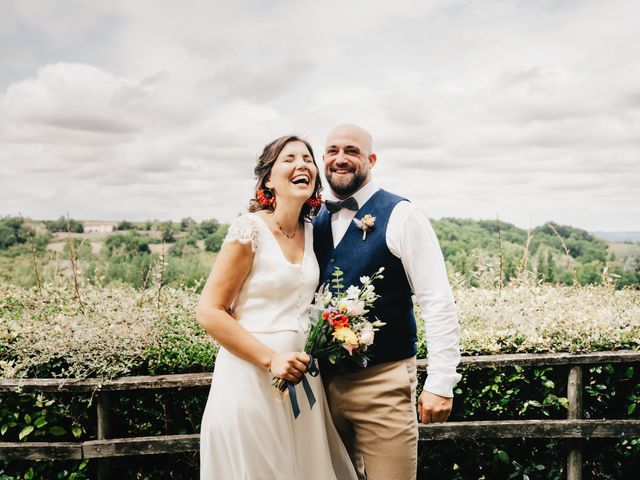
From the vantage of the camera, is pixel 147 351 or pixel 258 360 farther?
pixel 147 351

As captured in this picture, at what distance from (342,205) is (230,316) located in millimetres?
922

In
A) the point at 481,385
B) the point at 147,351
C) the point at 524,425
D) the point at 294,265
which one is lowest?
the point at 524,425

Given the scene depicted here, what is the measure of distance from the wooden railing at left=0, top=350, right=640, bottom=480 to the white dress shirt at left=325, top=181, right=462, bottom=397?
2.87ft

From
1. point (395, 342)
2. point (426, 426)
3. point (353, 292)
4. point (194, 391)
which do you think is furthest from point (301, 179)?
point (426, 426)

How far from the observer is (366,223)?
287cm

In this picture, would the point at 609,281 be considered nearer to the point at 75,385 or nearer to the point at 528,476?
the point at 528,476

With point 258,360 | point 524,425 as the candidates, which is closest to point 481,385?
point 524,425

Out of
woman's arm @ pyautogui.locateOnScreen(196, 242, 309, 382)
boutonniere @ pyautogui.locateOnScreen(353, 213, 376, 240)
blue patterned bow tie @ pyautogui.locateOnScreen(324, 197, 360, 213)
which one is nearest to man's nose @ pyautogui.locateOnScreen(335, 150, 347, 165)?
blue patterned bow tie @ pyautogui.locateOnScreen(324, 197, 360, 213)

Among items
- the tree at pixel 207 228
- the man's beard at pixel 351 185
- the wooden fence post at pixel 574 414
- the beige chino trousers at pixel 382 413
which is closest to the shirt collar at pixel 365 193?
the man's beard at pixel 351 185

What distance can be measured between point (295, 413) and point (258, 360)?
0.38 meters

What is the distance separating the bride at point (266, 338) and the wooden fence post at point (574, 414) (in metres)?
2.03

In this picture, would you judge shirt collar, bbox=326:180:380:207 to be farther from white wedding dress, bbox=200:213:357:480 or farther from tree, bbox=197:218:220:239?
tree, bbox=197:218:220:239

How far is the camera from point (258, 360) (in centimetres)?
255

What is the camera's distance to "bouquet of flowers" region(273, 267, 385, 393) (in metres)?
2.52
